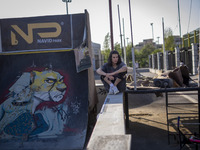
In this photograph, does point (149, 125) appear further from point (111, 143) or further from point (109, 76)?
point (111, 143)

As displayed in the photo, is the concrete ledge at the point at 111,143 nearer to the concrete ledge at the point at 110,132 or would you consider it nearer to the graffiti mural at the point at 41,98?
the concrete ledge at the point at 110,132

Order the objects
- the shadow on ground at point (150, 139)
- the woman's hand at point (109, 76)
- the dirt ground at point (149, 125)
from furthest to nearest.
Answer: the dirt ground at point (149, 125), the shadow on ground at point (150, 139), the woman's hand at point (109, 76)

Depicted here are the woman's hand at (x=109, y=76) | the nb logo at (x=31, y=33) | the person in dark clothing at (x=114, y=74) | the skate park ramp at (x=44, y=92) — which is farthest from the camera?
the nb logo at (x=31, y=33)

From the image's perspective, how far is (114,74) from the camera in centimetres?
624

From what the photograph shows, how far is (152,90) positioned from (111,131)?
151 inches

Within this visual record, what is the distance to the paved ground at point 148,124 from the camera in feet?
21.5

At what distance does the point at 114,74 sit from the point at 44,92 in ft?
10.5

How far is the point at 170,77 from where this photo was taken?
7.35 m

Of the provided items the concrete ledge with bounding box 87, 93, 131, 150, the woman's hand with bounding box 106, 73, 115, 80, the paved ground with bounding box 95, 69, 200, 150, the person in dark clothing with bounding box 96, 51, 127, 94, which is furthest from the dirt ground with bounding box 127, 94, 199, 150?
the concrete ledge with bounding box 87, 93, 131, 150

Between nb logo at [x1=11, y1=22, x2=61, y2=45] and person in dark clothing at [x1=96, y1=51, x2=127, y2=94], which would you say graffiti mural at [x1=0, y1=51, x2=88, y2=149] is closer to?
nb logo at [x1=11, y1=22, x2=61, y2=45]

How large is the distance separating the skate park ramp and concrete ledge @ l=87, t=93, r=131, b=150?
2729 millimetres

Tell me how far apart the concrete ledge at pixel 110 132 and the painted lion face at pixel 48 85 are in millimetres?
3712

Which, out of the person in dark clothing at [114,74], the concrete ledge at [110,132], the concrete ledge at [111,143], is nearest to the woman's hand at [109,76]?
the person in dark clothing at [114,74]

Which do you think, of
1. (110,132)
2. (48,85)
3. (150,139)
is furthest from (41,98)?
(110,132)
